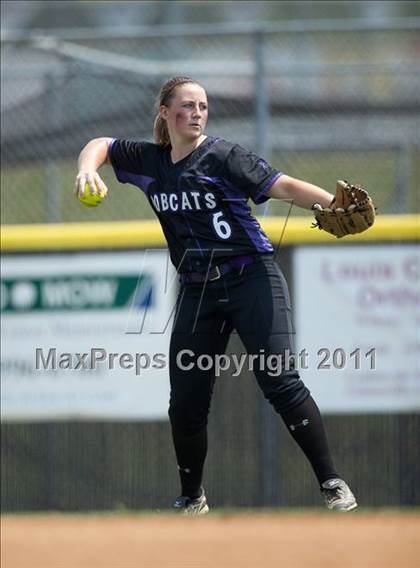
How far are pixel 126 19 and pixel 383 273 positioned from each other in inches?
146

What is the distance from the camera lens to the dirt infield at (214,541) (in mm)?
6824

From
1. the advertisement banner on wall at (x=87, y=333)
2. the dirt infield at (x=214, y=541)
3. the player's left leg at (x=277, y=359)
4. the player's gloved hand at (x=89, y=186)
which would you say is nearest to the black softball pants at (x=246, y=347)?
the player's left leg at (x=277, y=359)

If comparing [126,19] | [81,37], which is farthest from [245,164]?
[126,19]

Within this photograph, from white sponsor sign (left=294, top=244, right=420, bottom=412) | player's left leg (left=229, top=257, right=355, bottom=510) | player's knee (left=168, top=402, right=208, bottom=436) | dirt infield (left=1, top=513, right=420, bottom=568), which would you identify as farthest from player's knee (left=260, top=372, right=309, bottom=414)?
white sponsor sign (left=294, top=244, right=420, bottom=412)

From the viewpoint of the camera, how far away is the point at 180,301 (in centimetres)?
527

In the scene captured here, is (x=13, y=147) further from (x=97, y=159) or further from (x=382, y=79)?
(x=97, y=159)

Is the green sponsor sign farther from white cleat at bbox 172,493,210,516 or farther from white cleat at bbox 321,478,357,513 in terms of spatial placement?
white cleat at bbox 321,478,357,513

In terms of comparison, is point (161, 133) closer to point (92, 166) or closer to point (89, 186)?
point (92, 166)

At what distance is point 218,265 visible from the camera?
5.13 meters

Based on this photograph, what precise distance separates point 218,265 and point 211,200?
0.27 metres

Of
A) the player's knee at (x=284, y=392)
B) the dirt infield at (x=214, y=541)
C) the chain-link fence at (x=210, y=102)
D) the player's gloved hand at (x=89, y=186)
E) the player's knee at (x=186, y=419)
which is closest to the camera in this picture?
the player's gloved hand at (x=89, y=186)

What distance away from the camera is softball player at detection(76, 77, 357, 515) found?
16.6 ft

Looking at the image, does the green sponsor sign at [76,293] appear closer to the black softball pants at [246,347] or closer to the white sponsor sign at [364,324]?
the white sponsor sign at [364,324]

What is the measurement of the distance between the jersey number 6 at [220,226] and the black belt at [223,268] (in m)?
0.11
